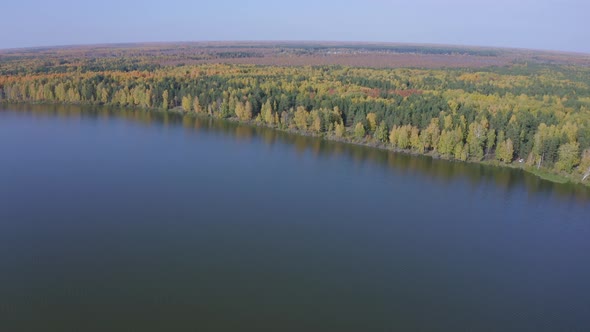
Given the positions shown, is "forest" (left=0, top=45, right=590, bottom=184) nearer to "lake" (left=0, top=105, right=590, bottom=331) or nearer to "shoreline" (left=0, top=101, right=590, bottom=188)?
"shoreline" (left=0, top=101, right=590, bottom=188)

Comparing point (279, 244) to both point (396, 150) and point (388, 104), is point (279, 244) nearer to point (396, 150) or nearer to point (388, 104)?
point (396, 150)

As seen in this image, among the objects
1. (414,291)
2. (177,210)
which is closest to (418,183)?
(414,291)

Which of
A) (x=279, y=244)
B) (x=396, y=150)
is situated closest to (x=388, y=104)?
(x=396, y=150)

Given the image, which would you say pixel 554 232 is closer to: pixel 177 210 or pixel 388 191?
pixel 388 191

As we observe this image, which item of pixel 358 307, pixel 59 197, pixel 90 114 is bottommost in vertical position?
pixel 358 307

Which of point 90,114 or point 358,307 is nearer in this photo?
point 358,307

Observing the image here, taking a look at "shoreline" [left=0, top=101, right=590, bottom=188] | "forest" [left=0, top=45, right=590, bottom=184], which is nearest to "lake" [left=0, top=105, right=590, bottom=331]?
"shoreline" [left=0, top=101, right=590, bottom=188]

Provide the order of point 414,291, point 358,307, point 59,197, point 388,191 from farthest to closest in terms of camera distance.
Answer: point 388,191, point 59,197, point 414,291, point 358,307
